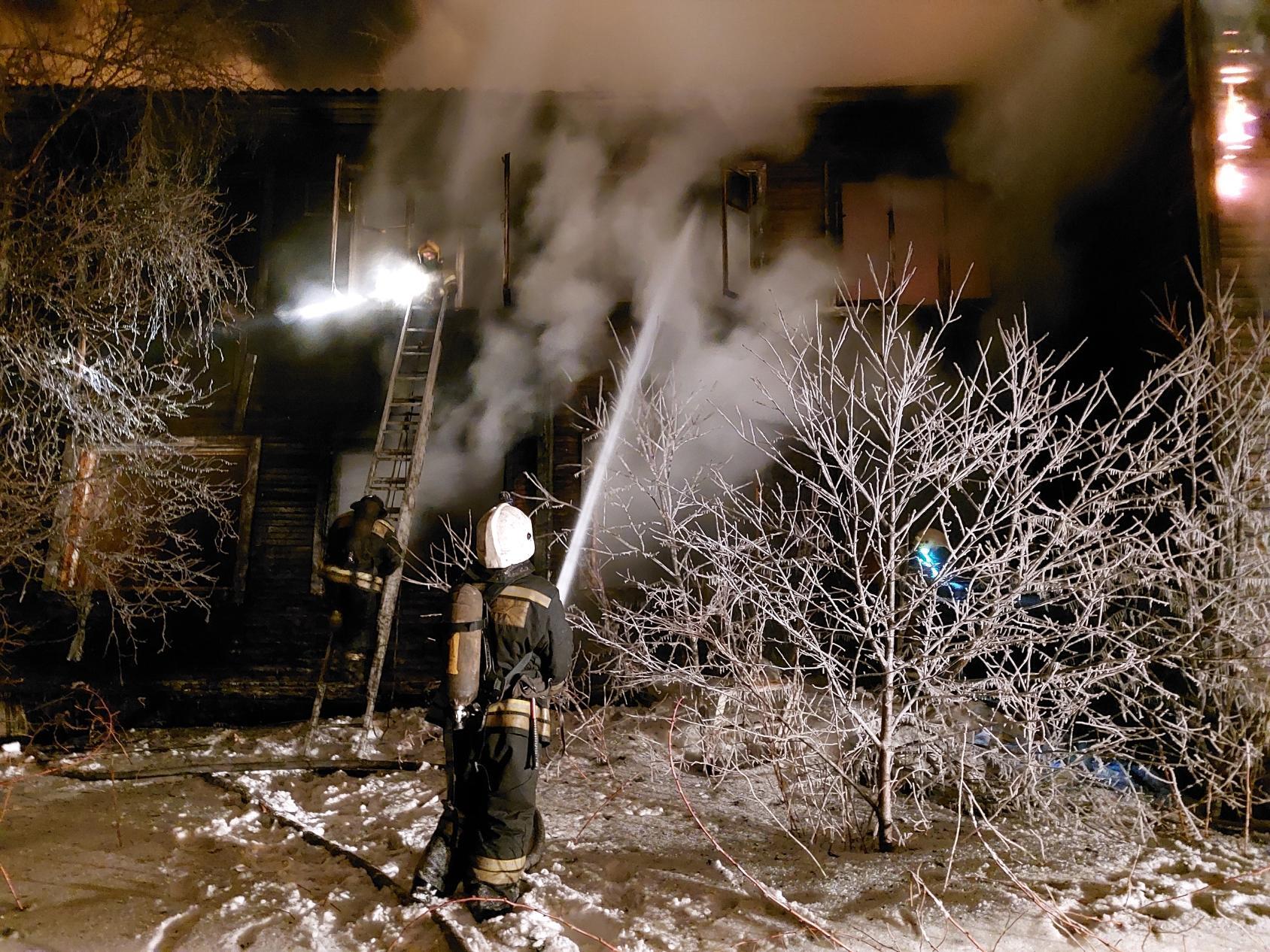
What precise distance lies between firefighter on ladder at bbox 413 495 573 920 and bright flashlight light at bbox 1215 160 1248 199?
7540 mm

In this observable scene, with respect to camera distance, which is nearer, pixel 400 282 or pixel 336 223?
pixel 336 223

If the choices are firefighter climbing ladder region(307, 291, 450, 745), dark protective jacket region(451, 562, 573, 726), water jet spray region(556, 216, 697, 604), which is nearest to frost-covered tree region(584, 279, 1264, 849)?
dark protective jacket region(451, 562, 573, 726)

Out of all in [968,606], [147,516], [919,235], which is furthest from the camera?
[919,235]

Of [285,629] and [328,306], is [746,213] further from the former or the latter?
[285,629]

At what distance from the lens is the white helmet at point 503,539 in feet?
11.8

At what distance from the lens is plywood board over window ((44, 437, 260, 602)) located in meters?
6.65

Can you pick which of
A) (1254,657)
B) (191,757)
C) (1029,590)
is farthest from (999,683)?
(191,757)

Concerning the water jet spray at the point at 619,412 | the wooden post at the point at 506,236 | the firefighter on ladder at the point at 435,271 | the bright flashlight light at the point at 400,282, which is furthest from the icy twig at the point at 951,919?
the bright flashlight light at the point at 400,282

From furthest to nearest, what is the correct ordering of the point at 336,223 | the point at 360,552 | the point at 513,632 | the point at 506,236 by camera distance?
the point at 506,236, the point at 336,223, the point at 360,552, the point at 513,632

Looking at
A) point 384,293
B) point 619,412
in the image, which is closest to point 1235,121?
point 619,412

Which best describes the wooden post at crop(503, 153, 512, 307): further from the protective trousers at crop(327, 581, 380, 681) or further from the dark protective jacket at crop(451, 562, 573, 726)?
the dark protective jacket at crop(451, 562, 573, 726)

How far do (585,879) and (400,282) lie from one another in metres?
7.82

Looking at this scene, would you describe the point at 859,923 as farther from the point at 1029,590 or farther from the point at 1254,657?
the point at 1254,657

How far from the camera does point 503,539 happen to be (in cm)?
362
